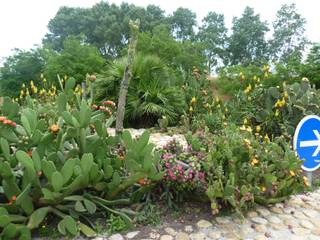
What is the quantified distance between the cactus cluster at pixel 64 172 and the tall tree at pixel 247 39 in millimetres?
23411

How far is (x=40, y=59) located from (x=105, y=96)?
4903mm

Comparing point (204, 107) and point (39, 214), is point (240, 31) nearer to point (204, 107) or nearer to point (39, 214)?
point (204, 107)

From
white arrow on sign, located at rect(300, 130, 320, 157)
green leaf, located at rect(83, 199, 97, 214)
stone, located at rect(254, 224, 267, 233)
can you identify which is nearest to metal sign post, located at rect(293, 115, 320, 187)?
white arrow on sign, located at rect(300, 130, 320, 157)

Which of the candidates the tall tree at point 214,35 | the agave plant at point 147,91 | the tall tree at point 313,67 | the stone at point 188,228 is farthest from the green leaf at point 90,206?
the tall tree at point 214,35

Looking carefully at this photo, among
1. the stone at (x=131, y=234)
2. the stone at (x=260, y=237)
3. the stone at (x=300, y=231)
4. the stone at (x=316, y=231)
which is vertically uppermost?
the stone at (x=131, y=234)

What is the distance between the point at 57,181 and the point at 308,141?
2214 millimetres

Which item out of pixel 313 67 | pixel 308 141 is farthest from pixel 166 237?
pixel 313 67

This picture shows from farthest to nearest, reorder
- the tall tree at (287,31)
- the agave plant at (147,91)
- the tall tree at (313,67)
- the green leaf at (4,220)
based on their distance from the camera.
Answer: the tall tree at (287,31) → the tall tree at (313,67) → the agave plant at (147,91) → the green leaf at (4,220)

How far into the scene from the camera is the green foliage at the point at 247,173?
2.73 meters

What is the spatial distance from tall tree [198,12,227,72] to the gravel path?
69.5 feet

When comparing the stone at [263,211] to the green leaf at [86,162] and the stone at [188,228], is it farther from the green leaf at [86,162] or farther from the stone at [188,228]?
the green leaf at [86,162]

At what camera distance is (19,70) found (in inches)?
416

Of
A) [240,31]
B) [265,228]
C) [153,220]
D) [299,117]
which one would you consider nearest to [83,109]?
[153,220]

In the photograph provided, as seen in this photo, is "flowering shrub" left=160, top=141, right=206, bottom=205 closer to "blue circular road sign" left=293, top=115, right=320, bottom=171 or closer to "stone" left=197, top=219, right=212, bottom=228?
"stone" left=197, top=219, right=212, bottom=228
